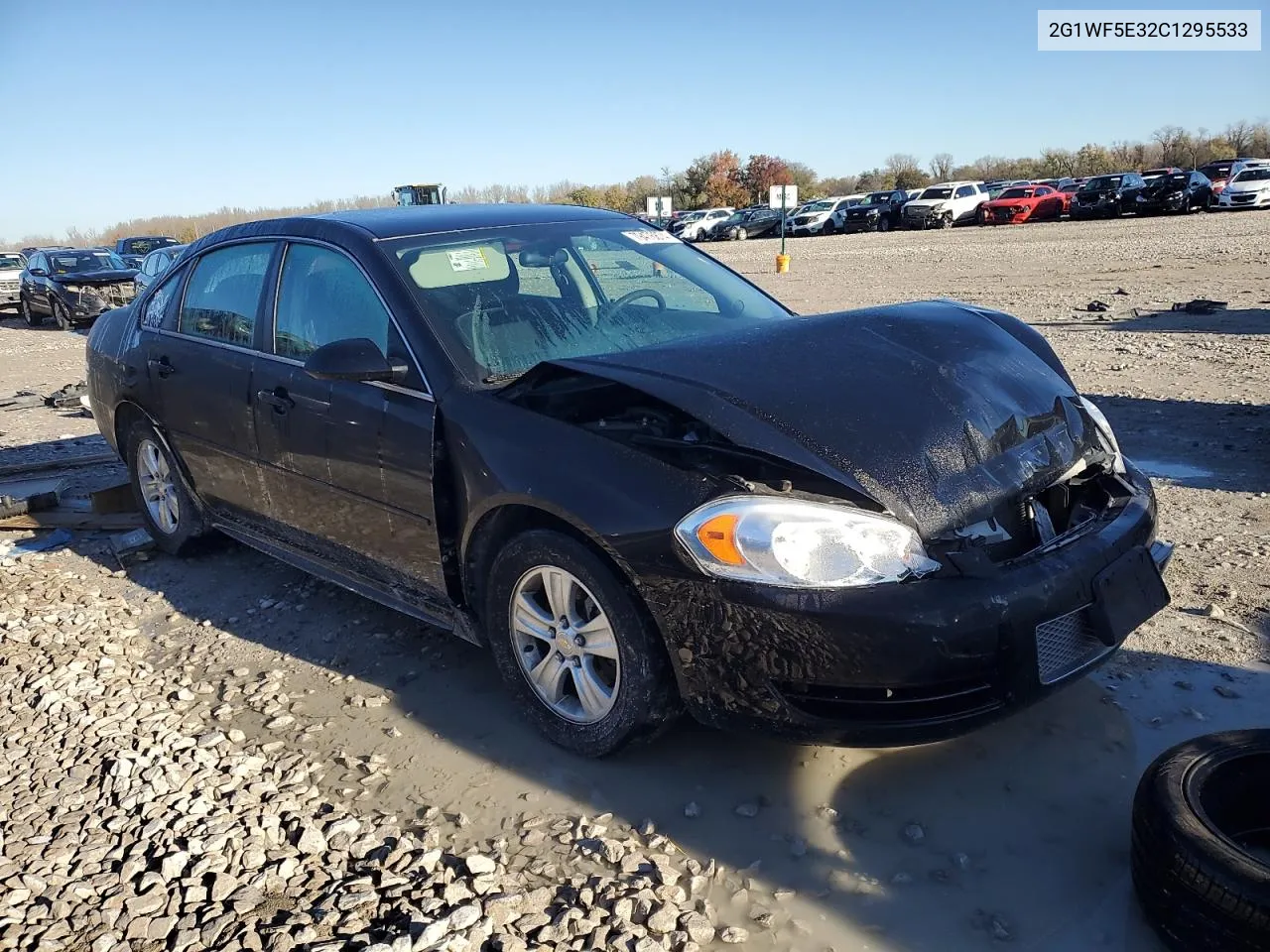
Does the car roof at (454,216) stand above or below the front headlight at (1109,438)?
above

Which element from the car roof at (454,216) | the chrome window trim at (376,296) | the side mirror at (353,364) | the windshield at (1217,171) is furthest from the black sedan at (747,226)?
the side mirror at (353,364)

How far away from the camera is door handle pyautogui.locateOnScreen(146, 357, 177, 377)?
4.89 metres

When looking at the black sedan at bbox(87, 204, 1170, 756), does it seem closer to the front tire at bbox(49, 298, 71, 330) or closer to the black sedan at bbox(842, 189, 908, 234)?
the front tire at bbox(49, 298, 71, 330)

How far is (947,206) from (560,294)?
39.2 m

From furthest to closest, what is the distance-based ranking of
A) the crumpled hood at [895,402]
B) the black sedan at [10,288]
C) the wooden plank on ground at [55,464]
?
the black sedan at [10,288] < the wooden plank on ground at [55,464] < the crumpled hood at [895,402]

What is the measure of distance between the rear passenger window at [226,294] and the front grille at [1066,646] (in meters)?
3.41

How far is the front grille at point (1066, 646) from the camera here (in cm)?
267

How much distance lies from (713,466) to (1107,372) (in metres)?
7.01

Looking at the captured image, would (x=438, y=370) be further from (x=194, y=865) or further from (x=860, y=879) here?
(x=860, y=879)

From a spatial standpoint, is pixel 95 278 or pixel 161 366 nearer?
pixel 161 366

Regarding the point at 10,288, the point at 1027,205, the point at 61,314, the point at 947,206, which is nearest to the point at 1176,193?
the point at 1027,205

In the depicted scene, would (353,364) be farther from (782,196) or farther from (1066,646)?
(782,196)

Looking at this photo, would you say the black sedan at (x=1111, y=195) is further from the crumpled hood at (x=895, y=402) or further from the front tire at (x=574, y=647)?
the front tire at (x=574, y=647)

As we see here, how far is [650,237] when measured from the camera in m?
4.54
